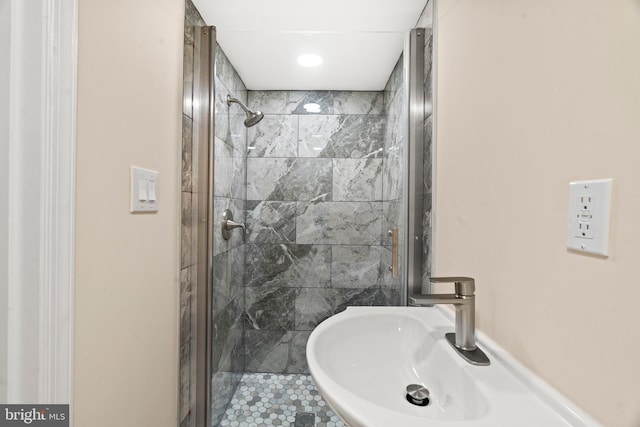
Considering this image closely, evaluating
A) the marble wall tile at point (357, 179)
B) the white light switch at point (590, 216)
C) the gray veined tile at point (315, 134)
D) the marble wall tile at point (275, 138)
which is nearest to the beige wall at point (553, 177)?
the white light switch at point (590, 216)

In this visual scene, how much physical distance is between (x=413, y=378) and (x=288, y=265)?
98 cm

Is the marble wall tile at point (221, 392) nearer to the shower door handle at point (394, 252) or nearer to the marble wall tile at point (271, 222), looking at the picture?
the marble wall tile at point (271, 222)

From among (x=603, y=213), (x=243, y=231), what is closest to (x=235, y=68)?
(x=243, y=231)

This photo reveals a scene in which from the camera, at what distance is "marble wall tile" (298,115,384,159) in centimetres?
168

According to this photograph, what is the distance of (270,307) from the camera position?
173cm

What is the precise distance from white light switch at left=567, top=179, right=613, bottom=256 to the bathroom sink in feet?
0.93

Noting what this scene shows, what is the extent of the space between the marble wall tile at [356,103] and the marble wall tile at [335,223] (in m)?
0.53

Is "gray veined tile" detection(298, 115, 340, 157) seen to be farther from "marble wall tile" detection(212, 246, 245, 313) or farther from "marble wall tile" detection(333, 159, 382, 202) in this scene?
"marble wall tile" detection(212, 246, 245, 313)

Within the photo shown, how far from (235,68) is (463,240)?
1470 millimetres

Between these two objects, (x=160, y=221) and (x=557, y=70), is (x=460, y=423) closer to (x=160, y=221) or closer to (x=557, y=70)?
(x=557, y=70)

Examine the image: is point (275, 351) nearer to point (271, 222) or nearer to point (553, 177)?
point (271, 222)

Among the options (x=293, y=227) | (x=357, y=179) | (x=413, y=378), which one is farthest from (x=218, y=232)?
(x=413, y=378)

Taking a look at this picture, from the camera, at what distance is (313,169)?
1688 mm

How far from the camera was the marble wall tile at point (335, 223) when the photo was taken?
66.7 inches
